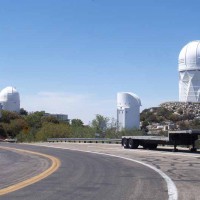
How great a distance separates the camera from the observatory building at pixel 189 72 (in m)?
106

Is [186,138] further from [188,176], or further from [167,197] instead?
[167,197]

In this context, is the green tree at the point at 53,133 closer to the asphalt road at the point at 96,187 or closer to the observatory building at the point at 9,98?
the observatory building at the point at 9,98

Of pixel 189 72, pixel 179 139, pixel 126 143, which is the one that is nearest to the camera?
pixel 179 139

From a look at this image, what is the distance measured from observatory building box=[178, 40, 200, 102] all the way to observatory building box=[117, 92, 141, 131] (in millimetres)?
11957

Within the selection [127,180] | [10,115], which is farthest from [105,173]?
[10,115]

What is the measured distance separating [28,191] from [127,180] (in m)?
3.82

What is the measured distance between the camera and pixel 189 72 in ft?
359

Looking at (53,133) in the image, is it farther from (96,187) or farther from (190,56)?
(96,187)

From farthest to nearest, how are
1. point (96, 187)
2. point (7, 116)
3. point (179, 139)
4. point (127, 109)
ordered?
point (7, 116) < point (127, 109) < point (179, 139) < point (96, 187)

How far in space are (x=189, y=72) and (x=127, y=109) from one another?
51.9 feet

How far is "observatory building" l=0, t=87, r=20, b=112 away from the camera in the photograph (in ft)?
441

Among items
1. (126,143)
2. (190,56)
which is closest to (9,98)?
(190,56)

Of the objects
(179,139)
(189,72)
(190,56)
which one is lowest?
(179,139)

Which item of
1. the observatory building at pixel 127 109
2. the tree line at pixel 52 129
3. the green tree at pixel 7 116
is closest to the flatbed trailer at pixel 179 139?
the tree line at pixel 52 129
